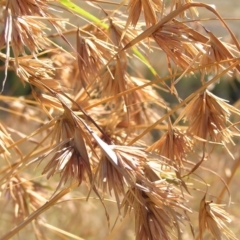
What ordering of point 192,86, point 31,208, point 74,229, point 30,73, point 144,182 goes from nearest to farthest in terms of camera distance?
point 144,182
point 30,73
point 31,208
point 74,229
point 192,86

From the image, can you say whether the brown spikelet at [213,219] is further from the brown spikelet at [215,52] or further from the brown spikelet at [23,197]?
the brown spikelet at [23,197]

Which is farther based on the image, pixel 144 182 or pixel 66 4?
pixel 66 4

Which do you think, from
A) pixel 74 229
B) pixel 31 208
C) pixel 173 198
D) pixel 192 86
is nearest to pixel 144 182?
pixel 173 198

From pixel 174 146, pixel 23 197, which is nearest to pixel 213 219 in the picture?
pixel 174 146

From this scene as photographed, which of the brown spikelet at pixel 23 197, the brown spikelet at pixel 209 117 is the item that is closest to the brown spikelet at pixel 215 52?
the brown spikelet at pixel 209 117

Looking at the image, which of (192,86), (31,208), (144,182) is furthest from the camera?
(192,86)

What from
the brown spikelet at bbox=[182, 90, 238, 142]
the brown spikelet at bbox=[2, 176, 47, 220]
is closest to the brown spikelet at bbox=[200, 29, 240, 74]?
the brown spikelet at bbox=[182, 90, 238, 142]

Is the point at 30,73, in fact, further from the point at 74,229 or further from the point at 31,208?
the point at 74,229

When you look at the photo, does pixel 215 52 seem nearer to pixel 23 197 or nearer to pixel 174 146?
pixel 174 146
